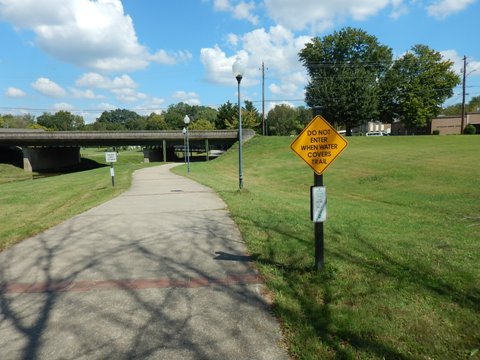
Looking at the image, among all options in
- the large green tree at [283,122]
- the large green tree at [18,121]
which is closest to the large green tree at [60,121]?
the large green tree at [18,121]

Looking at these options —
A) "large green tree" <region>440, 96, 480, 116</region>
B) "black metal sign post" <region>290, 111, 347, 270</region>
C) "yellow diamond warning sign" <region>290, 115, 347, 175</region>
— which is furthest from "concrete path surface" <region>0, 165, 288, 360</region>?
"large green tree" <region>440, 96, 480, 116</region>

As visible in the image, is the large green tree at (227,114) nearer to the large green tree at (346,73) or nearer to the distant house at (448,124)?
the large green tree at (346,73)

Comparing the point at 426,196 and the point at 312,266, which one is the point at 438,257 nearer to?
the point at 312,266

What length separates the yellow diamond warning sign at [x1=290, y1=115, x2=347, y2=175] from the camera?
4820 millimetres

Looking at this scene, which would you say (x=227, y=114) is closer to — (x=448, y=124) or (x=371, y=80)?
(x=371, y=80)

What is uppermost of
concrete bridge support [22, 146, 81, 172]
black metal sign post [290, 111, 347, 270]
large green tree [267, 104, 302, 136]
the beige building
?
large green tree [267, 104, 302, 136]

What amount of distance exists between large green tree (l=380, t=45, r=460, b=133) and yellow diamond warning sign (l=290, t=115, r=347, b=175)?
2305 inches

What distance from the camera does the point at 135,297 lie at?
14.2 ft

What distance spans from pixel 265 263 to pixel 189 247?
159 centimetres

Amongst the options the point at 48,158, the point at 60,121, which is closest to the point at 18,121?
the point at 60,121

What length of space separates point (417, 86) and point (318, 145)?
6047 centimetres

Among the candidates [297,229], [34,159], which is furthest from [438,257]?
[34,159]

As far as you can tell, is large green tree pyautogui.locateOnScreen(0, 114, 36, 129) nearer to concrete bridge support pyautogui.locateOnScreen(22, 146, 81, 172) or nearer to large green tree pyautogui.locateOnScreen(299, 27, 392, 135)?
concrete bridge support pyautogui.locateOnScreen(22, 146, 81, 172)

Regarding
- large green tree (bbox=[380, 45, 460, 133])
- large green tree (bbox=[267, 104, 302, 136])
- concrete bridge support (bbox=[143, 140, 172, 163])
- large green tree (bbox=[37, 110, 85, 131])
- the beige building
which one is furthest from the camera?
large green tree (bbox=[37, 110, 85, 131])
